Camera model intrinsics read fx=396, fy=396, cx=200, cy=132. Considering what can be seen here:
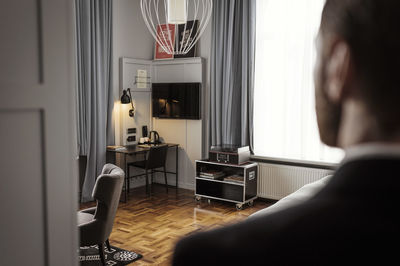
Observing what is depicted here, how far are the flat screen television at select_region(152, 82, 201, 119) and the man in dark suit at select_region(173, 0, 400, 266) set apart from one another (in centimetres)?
553

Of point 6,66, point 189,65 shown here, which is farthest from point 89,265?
point 189,65

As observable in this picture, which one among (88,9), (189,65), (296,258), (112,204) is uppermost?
(88,9)

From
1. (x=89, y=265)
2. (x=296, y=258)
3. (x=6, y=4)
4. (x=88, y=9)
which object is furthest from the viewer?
(x=88, y=9)

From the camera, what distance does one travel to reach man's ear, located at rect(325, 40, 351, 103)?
33cm

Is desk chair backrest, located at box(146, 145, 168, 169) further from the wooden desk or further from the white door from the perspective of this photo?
the white door

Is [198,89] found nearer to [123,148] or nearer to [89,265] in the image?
[123,148]

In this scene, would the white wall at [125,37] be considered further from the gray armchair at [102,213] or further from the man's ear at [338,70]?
the man's ear at [338,70]

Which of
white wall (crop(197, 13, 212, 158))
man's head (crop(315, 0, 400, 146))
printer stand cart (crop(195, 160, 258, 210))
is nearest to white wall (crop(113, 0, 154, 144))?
white wall (crop(197, 13, 212, 158))

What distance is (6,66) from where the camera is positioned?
40.6 inches

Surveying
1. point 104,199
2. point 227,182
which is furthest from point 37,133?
point 227,182

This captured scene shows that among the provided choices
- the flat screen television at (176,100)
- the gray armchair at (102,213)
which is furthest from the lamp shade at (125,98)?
the gray armchair at (102,213)

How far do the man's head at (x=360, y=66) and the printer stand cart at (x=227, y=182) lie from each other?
4786mm

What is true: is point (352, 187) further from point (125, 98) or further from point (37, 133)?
point (125, 98)

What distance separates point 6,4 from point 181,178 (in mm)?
5400
